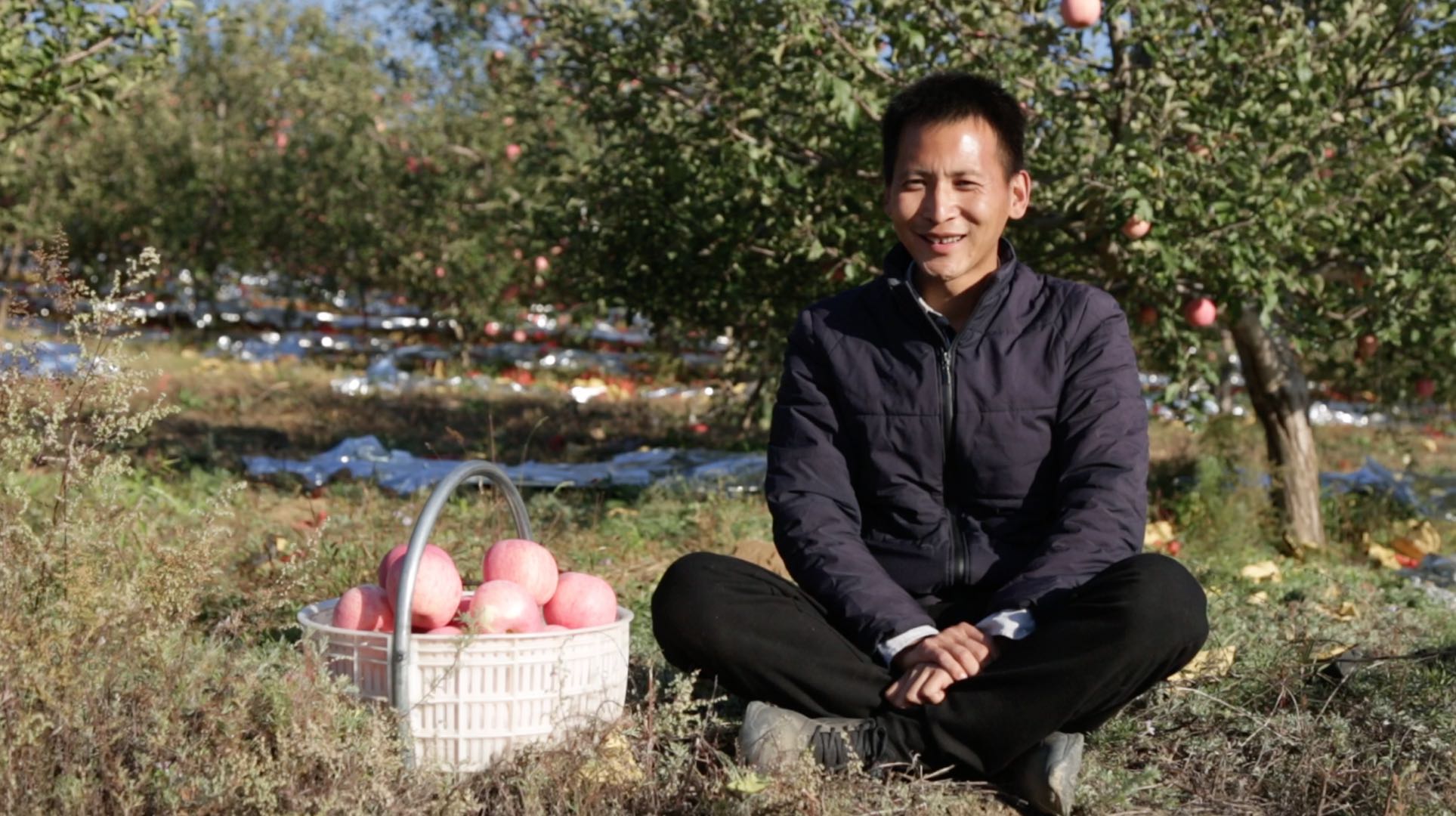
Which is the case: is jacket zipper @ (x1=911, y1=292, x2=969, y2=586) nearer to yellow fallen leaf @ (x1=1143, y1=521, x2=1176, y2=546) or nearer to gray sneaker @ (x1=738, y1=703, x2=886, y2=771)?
gray sneaker @ (x1=738, y1=703, x2=886, y2=771)

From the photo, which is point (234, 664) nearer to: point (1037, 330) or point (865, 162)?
point (1037, 330)

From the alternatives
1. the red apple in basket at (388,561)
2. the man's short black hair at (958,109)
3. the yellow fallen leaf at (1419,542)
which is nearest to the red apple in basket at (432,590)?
the red apple in basket at (388,561)

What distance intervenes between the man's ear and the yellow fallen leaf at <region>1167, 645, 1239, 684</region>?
3.26ft

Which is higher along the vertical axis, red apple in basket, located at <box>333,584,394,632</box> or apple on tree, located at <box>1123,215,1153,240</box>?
apple on tree, located at <box>1123,215,1153,240</box>

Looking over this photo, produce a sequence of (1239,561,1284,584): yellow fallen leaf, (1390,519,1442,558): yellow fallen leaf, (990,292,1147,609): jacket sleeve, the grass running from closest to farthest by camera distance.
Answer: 1. the grass
2. (990,292,1147,609): jacket sleeve
3. (1239,561,1284,584): yellow fallen leaf
4. (1390,519,1442,558): yellow fallen leaf

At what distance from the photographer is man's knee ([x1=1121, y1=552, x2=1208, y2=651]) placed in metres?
2.49

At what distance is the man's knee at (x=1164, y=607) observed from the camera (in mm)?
2494

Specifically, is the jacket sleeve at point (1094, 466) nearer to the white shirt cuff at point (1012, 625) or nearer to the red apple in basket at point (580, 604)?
the white shirt cuff at point (1012, 625)

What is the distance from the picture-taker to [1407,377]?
7133 millimetres

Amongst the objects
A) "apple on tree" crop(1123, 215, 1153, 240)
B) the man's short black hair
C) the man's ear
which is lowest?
"apple on tree" crop(1123, 215, 1153, 240)

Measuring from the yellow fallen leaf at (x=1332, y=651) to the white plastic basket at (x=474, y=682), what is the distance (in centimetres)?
165

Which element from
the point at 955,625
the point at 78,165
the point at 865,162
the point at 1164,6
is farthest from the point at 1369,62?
the point at 78,165

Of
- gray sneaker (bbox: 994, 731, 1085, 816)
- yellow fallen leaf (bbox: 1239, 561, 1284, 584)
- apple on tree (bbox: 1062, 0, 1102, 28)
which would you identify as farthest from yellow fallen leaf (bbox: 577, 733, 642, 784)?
apple on tree (bbox: 1062, 0, 1102, 28)

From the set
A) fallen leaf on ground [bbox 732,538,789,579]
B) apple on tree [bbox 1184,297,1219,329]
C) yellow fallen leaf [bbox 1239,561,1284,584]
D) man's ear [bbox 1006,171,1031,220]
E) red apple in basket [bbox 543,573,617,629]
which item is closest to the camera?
red apple in basket [bbox 543,573,617,629]
